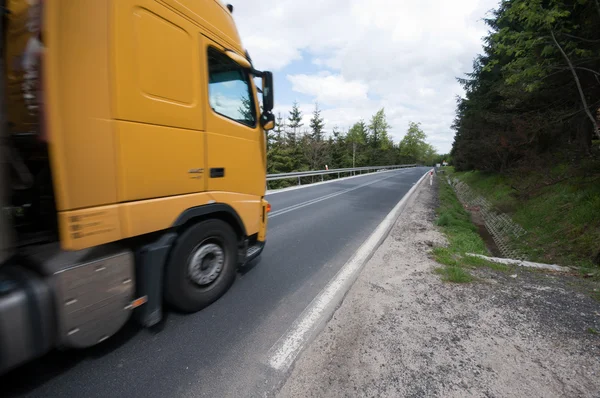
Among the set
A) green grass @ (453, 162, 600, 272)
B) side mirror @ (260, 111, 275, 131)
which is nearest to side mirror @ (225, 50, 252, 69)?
side mirror @ (260, 111, 275, 131)

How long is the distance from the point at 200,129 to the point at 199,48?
804 mm

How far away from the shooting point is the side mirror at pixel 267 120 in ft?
11.6

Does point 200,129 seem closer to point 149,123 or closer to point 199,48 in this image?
point 149,123

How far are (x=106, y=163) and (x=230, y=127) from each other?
4.58 ft

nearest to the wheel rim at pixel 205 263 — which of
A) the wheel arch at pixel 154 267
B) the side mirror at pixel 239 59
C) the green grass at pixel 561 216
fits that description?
the wheel arch at pixel 154 267

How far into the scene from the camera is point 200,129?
2656mm

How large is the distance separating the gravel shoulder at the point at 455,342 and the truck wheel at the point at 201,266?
135 cm

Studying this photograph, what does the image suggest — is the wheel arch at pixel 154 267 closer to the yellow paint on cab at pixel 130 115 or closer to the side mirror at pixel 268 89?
the yellow paint on cab at pixel 130 115

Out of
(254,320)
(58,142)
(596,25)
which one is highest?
(596,25)

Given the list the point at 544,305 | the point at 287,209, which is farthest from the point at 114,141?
the point at 287,209

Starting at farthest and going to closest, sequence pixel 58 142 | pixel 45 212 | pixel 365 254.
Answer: pixel 365 254 → pixel 45 212 → pixel 58 142

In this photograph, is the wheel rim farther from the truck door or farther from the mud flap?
the truck door

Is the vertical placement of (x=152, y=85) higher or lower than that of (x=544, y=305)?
higher

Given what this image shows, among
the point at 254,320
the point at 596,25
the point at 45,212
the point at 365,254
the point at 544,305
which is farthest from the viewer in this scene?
the point at 596,25
